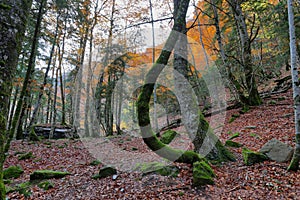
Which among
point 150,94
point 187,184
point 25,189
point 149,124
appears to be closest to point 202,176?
point 187,184

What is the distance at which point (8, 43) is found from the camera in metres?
1.90

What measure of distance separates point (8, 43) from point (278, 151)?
21.1ft

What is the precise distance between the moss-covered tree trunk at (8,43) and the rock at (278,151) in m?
6.07

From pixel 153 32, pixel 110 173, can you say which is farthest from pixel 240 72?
pixel 110 173

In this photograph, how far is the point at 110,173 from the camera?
526cm

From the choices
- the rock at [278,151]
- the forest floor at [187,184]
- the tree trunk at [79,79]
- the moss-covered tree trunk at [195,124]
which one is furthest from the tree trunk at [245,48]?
the tree trunk at [79,79]

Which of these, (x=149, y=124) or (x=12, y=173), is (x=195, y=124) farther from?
(x=12, y=173)

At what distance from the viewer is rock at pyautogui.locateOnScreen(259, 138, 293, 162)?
4.83 metres

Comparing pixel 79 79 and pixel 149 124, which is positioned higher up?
pixel 79 79

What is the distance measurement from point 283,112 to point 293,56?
5887 mm

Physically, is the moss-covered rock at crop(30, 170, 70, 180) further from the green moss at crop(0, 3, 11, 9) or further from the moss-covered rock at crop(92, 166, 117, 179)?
the green moss at crop(0, 3, 11, 9)

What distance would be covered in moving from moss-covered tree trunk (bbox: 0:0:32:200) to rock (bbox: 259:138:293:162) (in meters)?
6.07

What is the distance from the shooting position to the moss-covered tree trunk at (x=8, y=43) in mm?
1855

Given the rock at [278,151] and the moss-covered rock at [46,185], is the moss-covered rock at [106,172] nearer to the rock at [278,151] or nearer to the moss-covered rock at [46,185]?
the moss-covered rock at [46,185]
